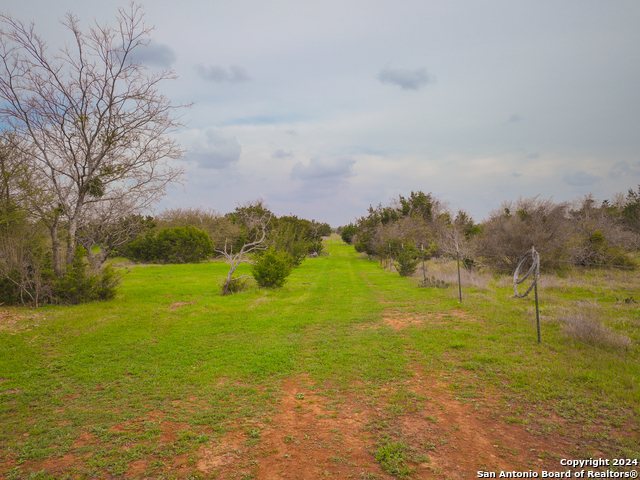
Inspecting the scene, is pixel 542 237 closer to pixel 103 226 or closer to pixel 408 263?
pixel 408 263

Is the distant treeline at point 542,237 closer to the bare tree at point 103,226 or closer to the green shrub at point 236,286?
the green shrub at point 236,286

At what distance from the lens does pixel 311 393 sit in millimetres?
5359

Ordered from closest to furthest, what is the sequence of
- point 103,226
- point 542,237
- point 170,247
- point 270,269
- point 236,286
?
point 103,226 → point 236,286 → point 270,269 → point 542,237 → point 170,247

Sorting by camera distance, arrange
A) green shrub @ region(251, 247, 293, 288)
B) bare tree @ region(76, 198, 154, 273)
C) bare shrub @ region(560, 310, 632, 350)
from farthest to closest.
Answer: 1. green shrub @ region(251, 247, 293, 288)
2. bare tree @ region(76, 198, 154, 273)
3. bare shrub @ region(560, 310, 632, 350)

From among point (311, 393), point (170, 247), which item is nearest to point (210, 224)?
point (170, 247)

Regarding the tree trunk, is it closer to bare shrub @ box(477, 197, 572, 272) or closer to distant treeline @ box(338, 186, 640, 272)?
distant treeline @ box(338, 186, 640, 272)

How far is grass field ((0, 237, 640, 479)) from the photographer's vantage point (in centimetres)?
355

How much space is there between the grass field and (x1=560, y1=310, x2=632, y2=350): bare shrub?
54mm

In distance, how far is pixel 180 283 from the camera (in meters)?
17.0

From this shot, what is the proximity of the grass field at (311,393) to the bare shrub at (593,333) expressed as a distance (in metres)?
0.05

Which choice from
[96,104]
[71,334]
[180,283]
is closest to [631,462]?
[71,334]

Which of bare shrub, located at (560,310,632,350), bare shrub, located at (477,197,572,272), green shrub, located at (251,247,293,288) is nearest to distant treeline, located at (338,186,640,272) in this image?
bare shrub, located at (477,197,572,272)

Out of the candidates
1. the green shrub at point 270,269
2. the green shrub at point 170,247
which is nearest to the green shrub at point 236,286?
the green shrub at point 270,269

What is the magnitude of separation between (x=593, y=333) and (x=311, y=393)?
6326mm
